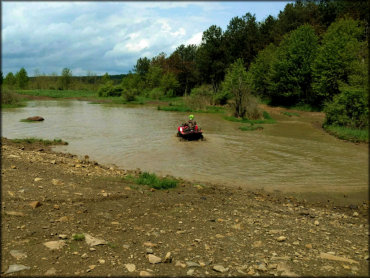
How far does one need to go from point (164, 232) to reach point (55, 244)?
1862 mm

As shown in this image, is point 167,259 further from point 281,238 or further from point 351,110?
point 351,110

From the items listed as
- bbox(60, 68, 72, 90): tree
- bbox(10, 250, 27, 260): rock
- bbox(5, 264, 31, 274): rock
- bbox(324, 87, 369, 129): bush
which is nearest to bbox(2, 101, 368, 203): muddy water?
bbox(324, 87, 369, 129): bush

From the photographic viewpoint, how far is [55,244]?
4824 mm

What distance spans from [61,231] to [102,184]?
3192mm

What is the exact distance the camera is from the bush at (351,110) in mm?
23078

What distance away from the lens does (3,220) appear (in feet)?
17.5

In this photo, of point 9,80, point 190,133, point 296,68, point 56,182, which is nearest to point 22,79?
point 9,80

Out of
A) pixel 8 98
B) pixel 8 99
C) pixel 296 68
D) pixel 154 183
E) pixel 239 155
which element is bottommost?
pixel 239 155

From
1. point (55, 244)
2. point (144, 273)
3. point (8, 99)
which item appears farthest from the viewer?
point (8, 99)

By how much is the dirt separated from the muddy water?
120 inches

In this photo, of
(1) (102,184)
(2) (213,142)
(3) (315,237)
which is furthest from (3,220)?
(2) (213,142)

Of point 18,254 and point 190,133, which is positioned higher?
point 190,133

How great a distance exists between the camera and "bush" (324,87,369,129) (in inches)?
909

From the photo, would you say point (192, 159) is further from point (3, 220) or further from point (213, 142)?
point (3, 220)
